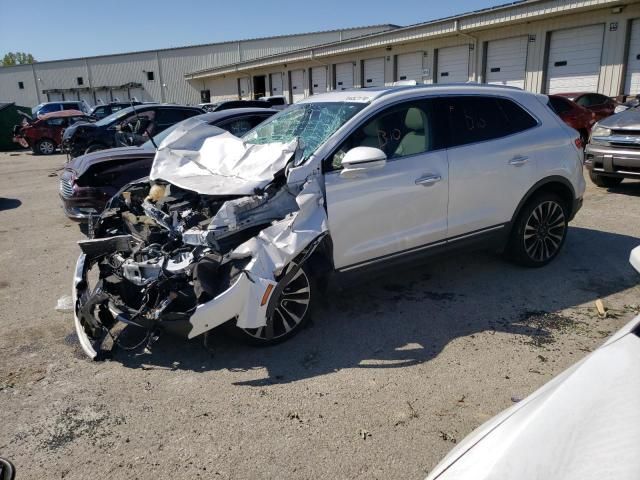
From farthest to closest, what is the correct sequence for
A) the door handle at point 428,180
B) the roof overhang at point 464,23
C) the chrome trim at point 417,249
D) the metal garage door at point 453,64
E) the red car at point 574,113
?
the metal garage door at point 453,64 < the roof overhang at point 464,23 < the red car at point 574,113 < the door handle at point 428,180 < the chrome trim at point 417,249

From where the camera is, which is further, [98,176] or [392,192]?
[98,176]

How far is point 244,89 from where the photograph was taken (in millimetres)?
40094

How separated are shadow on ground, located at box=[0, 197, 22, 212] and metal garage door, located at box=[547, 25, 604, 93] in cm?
1611

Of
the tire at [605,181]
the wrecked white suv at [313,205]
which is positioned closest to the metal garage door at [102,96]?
the tire at [605,181]

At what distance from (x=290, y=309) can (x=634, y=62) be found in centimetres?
1548

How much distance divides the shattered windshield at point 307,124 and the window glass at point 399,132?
7.1 inches

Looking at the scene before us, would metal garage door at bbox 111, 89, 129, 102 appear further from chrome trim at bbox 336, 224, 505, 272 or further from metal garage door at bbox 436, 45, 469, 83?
chrome trim at bbox 336, 224, 505, 272

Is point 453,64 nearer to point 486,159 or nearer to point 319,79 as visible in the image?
point 319,79

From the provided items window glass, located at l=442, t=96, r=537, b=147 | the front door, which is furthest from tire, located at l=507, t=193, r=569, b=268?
the front door

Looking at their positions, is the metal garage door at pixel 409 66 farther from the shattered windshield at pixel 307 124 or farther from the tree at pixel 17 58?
the tree at pixel 17 58

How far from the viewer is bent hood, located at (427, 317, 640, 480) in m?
1.37

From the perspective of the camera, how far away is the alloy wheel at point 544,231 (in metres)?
5.21

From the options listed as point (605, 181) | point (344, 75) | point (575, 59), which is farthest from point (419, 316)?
point (344, 75)

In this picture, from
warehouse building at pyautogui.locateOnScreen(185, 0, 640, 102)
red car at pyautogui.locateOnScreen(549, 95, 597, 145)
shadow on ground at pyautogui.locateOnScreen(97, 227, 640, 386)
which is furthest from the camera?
warehouse building at pyautogui.locateOnScreen(185, 0, 640, 102)
